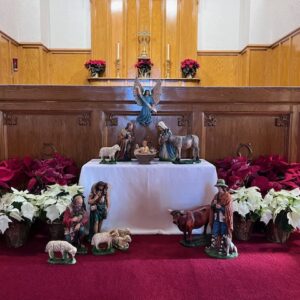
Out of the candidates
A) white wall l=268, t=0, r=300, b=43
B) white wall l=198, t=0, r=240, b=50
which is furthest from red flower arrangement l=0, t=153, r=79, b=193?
white wall l=198, t=0, r=240, b=50

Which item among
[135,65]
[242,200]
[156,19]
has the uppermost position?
[156,19]

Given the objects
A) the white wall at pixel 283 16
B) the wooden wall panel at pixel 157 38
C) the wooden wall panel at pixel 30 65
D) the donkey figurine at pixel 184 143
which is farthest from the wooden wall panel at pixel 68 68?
the donkey figurine at pixel 184 143

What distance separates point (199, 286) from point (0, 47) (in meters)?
4.57

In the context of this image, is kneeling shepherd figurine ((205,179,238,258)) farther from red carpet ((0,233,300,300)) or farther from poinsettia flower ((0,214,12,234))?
poinsettia flower ((0,214,12,234))

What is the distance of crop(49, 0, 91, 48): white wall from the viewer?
18.9 ft

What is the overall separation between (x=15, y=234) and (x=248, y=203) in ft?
4.53

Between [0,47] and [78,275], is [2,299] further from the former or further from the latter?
[0,47]

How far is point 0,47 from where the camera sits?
451 centimetres

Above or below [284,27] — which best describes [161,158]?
below

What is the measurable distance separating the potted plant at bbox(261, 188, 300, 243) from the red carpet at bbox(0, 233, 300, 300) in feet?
0.31

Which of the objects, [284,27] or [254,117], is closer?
[254,117]

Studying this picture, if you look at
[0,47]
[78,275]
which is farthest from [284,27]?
[78,275]

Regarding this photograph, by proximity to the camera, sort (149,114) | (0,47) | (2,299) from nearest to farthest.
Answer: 1. (2,299)
2. (149,114)
3. (0,47)

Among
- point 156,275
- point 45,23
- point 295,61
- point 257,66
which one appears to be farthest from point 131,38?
point 156,275
